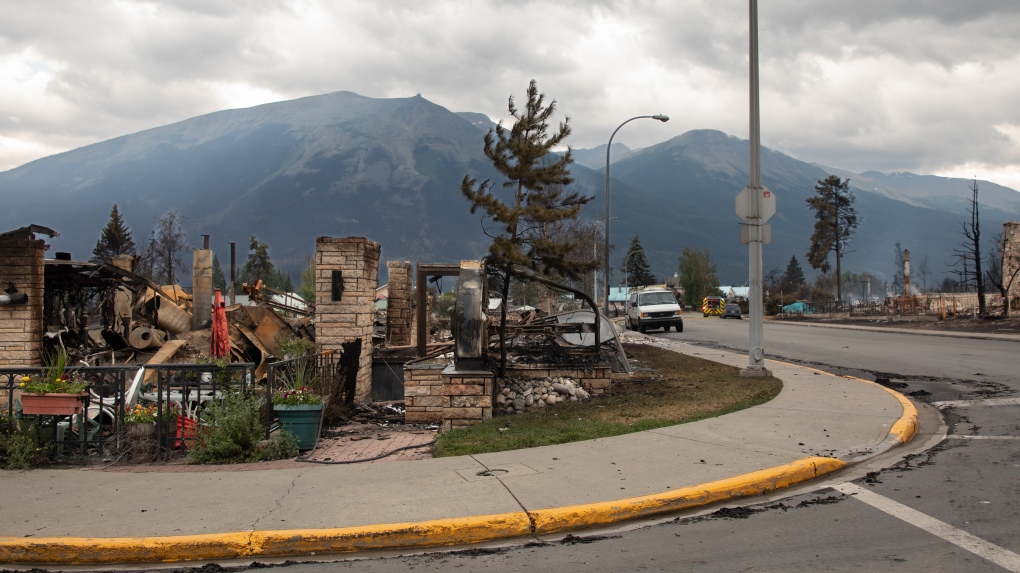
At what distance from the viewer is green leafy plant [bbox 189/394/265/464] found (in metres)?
7.94

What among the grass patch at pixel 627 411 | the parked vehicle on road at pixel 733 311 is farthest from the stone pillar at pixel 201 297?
the parked vehicle on road at pixel 733 311

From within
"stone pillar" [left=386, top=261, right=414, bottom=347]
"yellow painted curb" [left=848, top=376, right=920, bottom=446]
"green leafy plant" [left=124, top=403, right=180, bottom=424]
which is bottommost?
"yellow painted curb" [left=848, top=376, right=920, bottom=446]

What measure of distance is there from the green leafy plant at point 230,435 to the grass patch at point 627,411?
1977 mm

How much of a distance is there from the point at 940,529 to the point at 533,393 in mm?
6423

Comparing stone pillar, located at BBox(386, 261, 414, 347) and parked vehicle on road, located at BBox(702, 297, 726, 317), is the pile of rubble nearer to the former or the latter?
stone pillar, located at BBox(386, 261, 414, 347)

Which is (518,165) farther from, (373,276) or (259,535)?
(259,535)

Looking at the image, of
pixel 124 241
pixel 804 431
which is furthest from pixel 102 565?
pixel 124 241

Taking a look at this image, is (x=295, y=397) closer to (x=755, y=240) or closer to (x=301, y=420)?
(x=301, y=420)

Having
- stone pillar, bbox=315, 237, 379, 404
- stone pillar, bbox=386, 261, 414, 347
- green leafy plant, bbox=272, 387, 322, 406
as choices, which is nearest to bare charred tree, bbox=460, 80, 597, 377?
stone pillar, bbox=386, 261, 414, 347

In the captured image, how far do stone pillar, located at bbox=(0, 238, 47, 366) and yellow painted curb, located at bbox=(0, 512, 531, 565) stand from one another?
7.94 meters

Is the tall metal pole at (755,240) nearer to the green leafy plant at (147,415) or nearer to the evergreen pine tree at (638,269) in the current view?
the green leafy plant at (147,415)

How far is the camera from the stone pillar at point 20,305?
12.0 meters

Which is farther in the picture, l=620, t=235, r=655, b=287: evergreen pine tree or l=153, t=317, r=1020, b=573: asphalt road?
l=620, t=235, r=655, b=287: evergreen pine tree

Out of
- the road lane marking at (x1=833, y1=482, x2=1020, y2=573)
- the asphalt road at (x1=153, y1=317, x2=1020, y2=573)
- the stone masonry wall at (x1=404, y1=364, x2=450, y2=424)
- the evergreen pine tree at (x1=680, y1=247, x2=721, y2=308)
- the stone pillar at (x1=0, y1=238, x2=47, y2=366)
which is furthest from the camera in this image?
the evergreen pine tree at (x1=680, y1=247, x2=721, y2=308)
